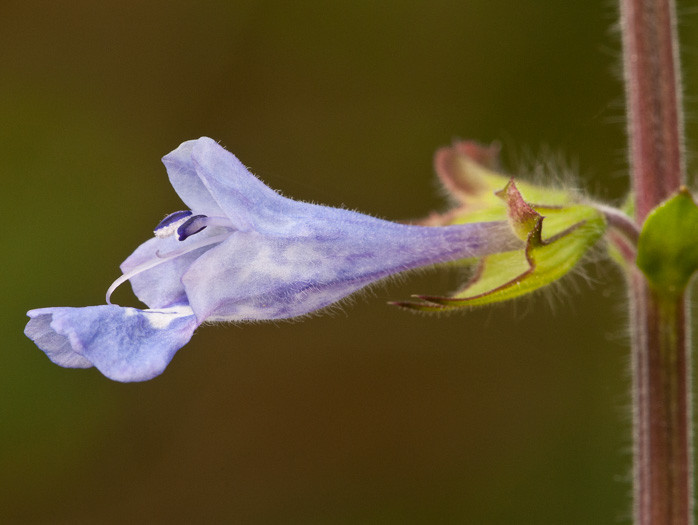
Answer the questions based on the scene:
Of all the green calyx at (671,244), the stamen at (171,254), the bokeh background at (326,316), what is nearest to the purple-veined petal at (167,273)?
the stamen at (171,254)

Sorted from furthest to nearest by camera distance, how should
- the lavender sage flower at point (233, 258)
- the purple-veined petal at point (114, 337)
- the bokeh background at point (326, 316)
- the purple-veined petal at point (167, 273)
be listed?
the bokeh background at point (326, 316) < the purple-veined petal at point (167, 273) < the lavender sage flower at point (233, 258) < the purple-veined petal at point (114, 337)

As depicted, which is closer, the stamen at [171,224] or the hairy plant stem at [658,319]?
the stamen at [171,224]

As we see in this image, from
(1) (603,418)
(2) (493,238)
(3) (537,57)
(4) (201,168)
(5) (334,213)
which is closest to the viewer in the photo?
(4) (201,168)

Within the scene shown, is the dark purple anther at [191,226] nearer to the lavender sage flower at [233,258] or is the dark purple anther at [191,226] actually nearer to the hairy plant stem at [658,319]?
the lavender sage flower at [233,258]

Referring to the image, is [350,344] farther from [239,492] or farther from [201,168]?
[201,168]

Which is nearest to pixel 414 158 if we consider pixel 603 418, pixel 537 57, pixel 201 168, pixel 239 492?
pixel 537 57

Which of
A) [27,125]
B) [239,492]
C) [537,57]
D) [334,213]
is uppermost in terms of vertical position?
[537,57]

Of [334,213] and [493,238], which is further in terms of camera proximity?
[493,238]

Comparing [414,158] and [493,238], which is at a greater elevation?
[414,158]
